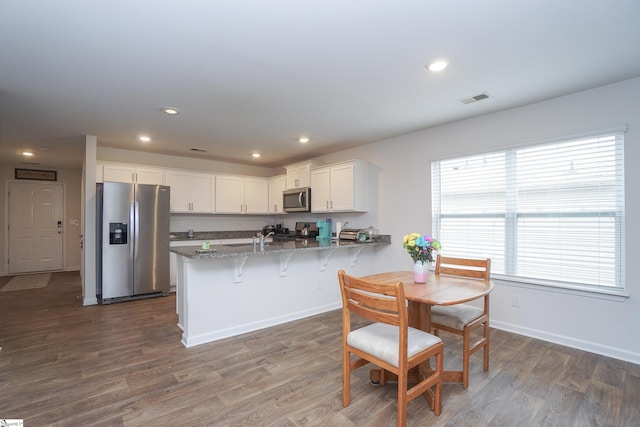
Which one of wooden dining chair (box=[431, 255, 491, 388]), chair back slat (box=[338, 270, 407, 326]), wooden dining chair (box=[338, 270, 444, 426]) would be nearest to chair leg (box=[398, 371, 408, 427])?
wooden dining chair (box=[338, 270, 444, 426])

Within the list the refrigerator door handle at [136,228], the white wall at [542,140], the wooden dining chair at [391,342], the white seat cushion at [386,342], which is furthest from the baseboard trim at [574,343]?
the refrigerator door handle at [136,228]

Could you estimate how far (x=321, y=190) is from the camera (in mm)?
5090

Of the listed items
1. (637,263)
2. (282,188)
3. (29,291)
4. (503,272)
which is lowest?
(29,291)

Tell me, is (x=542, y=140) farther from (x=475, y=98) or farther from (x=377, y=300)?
(x=377, y=300)

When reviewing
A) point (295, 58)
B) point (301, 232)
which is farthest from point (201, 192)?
point (295, 58)

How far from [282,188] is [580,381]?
498 cm

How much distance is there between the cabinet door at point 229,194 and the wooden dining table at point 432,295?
4054 mm

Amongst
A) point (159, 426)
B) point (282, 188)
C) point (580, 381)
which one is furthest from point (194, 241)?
point (580, 381)

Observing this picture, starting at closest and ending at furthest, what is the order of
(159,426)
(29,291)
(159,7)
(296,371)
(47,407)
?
1. (159,7)
2. (159,426)
3. (47,407)
4. (296,371)
5. (29,291)

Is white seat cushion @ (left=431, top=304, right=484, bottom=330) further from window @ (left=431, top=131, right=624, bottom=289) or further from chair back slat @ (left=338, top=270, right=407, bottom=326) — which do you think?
window @ (left=431, top=131, right=624, bottom=289)

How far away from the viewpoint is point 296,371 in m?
2.48

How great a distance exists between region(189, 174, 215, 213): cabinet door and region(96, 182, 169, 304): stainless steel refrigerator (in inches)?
24.5

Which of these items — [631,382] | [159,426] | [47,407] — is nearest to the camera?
[159,426]

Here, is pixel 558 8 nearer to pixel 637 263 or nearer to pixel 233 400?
pixel 637 263
